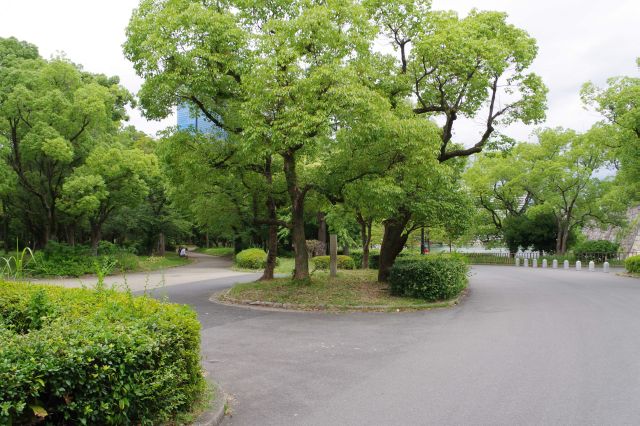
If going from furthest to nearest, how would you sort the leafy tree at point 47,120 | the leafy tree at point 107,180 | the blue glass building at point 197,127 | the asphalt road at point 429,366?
1. the leafy tree at point 107,180
2. the leafy tree at point 47,120
3. the blue glass building at point 197,127
4. the asphalt road at point 429,366

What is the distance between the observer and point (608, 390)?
17.5ft

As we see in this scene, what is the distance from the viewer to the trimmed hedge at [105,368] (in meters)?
3.09

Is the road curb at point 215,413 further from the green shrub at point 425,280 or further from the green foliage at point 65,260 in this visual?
the green foliage at point 65,260

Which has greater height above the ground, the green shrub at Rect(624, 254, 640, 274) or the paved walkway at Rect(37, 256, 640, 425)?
the green shrub at Rect(624, 254, 640, 274)

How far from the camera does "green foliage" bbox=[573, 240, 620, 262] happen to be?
3219 cm

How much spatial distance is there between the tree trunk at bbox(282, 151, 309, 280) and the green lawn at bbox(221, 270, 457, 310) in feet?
1.49

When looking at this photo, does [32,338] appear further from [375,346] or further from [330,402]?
[375,346]

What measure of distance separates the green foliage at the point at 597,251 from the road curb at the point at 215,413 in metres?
33.6

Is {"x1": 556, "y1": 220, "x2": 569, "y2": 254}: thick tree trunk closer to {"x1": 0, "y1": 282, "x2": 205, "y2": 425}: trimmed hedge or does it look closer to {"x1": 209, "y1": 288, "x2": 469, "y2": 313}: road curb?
{"x1": 209, "y1": 288, "x2": 469, "y2": 313}: road curb

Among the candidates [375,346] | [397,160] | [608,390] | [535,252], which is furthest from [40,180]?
[535,252]

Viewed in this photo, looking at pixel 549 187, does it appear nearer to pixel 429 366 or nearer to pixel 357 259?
pixel 357 259

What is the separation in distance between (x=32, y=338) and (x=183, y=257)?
123ft

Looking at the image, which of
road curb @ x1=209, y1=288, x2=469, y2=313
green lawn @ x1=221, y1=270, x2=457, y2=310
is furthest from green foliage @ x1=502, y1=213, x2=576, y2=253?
road curb @ x1=209, y1=288, x2=469, y2=313

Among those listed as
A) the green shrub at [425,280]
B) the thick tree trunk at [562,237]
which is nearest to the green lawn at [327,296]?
the green shrub at [425,280]
